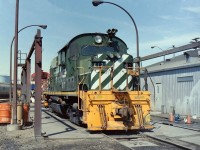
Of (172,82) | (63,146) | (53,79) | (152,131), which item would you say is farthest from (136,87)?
(172,82)

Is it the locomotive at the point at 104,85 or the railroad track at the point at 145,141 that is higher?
the locomotive at the point at 104,85

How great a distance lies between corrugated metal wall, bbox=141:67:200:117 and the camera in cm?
2056

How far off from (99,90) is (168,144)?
3.23 m

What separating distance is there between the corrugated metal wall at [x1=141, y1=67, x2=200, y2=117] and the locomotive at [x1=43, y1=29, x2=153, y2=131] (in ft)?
24.8

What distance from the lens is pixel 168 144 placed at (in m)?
10.2

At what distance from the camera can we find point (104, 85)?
42.2 feet

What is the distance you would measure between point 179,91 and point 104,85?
1085cm

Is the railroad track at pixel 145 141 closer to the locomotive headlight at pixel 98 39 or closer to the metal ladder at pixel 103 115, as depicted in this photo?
the metal ladder at pixel 103 115

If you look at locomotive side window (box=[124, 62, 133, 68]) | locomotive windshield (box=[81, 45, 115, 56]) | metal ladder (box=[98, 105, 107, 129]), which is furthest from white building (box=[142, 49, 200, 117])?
metal ladder (box=[98, 105, 107, 129])

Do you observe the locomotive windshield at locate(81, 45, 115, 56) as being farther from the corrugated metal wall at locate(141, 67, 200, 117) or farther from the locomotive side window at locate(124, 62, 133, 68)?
the corrugated metal wall at locate(141, 67, 200, 117)

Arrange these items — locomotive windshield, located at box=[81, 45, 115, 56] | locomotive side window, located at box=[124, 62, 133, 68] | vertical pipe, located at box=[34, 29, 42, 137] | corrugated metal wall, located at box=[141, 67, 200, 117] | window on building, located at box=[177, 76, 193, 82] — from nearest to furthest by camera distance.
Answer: vertical pipe, located at box=[34, 29, 42, 137], locomotive side window, located at box=[124, 62, 133, 68], locomotive windshield, located at box=[81, 45, 115, 56], corrugated metal wall, located at box=[141, 67, 200, 117], window on building, located at box=[177, 76, 193, 82]

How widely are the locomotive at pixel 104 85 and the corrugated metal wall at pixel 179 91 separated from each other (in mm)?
7555

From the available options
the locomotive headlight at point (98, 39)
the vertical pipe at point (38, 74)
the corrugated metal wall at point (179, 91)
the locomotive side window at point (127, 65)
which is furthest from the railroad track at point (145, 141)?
the corrugated metal wall at point (179, 91)

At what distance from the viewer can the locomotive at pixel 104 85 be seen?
12.1m
